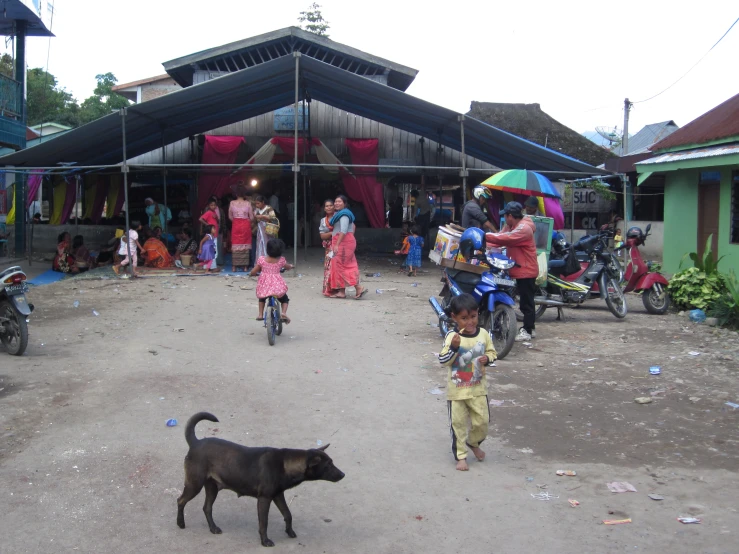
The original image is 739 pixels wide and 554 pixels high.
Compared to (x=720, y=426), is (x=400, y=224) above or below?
above

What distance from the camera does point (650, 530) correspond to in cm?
378

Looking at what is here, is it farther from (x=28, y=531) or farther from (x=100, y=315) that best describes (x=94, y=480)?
(x=100, y=315)

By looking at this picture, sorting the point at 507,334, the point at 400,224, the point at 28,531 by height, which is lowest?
the point at 28,531

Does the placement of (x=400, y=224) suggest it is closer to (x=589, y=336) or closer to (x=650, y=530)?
(x=589, y=336)

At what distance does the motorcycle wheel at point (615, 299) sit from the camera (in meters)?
10.2

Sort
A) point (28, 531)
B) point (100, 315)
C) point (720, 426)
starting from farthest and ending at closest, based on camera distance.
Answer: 1. point (100, 315)
2. point (720, 426)
3. point (28, 531)

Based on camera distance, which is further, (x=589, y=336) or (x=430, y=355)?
(x=589, y=336)

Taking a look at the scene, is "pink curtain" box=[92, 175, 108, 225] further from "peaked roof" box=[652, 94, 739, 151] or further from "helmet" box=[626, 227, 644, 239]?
"helmet" box=[626, 227, 644, 239]

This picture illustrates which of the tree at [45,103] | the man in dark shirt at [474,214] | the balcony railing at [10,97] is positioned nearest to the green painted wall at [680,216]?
the man in dark shirt at [474,214]

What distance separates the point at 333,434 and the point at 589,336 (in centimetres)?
487

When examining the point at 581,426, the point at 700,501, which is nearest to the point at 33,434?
the point at 581,426

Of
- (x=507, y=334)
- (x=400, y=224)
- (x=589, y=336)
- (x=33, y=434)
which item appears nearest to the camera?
(x=33, y=434)

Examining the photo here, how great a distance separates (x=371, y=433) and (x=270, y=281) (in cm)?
354

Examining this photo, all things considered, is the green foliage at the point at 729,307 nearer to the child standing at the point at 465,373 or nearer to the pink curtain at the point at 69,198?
the child standing at the point at 465,373
